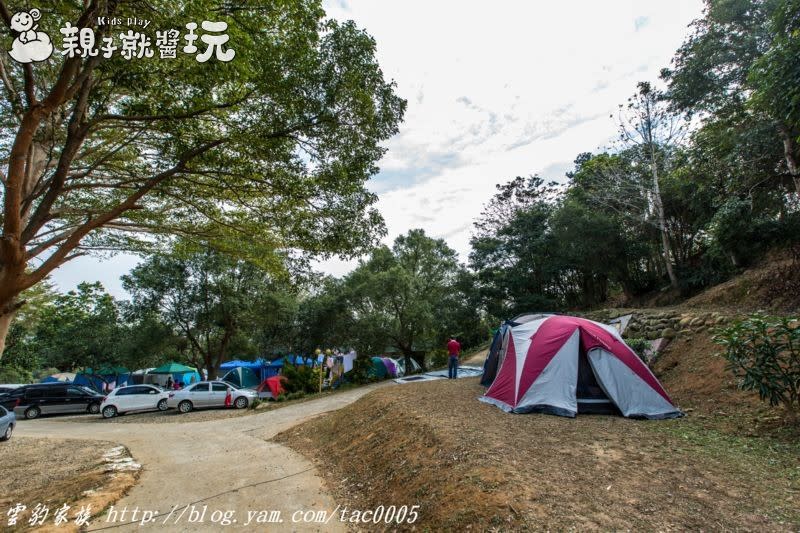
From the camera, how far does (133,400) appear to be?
48.8 ft

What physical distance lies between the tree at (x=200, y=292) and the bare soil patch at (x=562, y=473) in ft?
49.0

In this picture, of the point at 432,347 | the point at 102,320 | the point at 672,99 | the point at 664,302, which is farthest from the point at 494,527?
the point at 102,320

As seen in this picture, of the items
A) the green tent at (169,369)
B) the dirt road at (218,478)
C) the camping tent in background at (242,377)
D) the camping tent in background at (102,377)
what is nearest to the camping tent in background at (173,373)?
the green tent at (169,369)

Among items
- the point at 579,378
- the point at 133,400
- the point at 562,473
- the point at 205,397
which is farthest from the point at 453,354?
the point at 133,400

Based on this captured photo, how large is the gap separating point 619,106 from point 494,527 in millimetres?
18200

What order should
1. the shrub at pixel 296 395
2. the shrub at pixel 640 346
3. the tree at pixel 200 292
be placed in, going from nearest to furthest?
the shrub at pixel 640 346 → the shrub at pixel 296 395 → the tree at pixel 200 292

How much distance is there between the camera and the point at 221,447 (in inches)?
298

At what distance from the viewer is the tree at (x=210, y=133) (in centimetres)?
477

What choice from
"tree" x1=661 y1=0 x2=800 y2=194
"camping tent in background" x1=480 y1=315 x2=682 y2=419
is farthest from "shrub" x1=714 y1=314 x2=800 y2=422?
"tree" x1=661 y1=0 x2=800 y2=194

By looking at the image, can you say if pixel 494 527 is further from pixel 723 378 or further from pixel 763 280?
pixel 763 280

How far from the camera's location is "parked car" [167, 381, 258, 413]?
14.5 meters

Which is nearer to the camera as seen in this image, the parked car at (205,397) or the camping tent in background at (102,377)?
the parked car at (205,397)

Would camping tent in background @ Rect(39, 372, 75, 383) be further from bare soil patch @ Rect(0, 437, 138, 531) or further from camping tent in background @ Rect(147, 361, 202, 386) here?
bare soil patch @ Rect(0, 437, 138, 531)

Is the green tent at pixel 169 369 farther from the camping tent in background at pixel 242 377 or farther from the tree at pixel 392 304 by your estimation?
the tree at pixel 392 304
